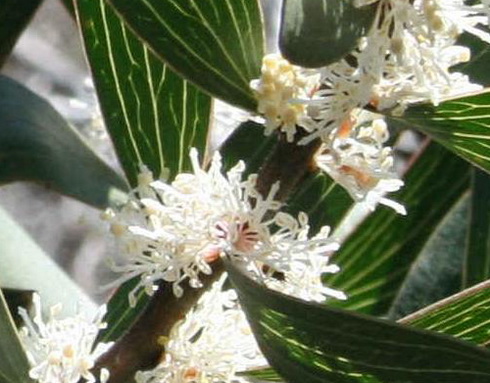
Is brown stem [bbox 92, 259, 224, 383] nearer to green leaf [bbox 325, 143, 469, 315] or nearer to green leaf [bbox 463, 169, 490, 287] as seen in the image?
green leaf [bbox 325, 143, 469, 315]

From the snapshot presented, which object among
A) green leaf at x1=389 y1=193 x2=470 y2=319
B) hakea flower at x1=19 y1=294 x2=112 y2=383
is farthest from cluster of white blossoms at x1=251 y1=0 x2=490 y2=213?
green leaf at x1=389 y1=193 x2=470 y2=319

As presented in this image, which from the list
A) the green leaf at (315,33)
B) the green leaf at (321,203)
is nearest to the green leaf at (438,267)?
the green leaf at (321,203)

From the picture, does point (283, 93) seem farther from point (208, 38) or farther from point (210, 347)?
point (210, 347)

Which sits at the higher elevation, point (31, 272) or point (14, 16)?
point (14, 16)

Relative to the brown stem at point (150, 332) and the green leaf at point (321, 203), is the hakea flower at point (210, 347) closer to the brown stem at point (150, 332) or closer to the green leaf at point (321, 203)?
the brown stem at point (150, 332)

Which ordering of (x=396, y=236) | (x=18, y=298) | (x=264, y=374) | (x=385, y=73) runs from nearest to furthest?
1. (x=385, y=73)
2. (x=264, y=374)
3. (x=18, y=298)
4. (x=396, y=236)

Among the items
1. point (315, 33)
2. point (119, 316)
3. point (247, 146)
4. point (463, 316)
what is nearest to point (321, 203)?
point (247, 146)

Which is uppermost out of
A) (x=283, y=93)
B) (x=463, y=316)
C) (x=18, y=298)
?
(x=283, y=93)
